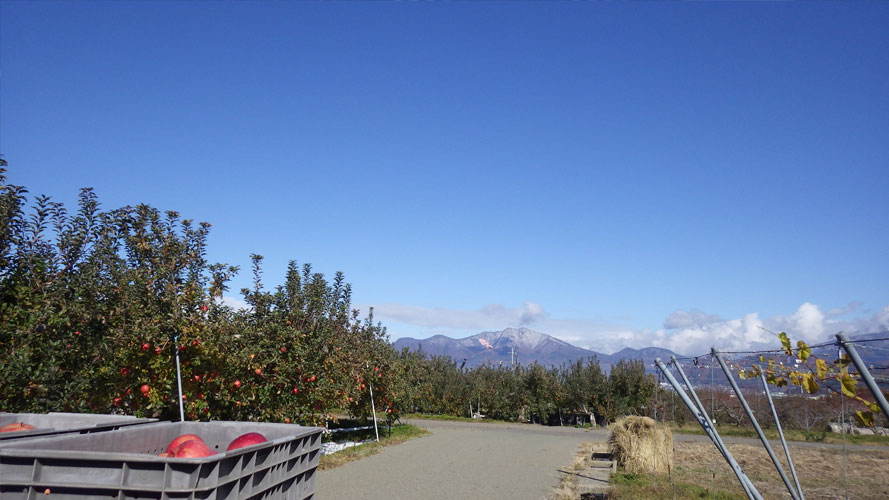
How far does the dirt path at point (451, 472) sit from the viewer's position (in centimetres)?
1114

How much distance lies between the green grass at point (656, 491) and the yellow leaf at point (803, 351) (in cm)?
556

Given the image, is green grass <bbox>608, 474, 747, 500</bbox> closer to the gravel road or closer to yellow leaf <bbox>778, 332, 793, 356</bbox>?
the gravel road

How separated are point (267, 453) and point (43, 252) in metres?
6.67

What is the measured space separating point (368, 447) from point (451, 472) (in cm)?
517

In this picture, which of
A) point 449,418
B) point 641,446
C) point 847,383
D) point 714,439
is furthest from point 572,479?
point 449,418

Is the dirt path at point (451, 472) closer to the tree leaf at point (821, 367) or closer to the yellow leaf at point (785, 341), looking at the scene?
the yellow leaf at point (785, 341)

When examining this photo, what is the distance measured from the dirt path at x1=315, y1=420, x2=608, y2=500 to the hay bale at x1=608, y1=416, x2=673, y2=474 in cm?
184

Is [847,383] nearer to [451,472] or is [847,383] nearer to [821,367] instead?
[821,367]

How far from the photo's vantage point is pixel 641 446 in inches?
555

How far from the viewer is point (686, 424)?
1350 inches

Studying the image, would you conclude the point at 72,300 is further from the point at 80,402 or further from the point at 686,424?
the point at 686,424

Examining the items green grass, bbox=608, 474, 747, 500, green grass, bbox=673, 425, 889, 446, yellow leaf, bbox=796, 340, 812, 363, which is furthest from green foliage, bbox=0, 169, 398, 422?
green grass, bbox=673, 425, 889, 446

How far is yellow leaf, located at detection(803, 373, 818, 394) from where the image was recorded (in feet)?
16.8

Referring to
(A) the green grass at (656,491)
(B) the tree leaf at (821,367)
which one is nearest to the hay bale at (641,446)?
(A) the green grass at (656,491)
